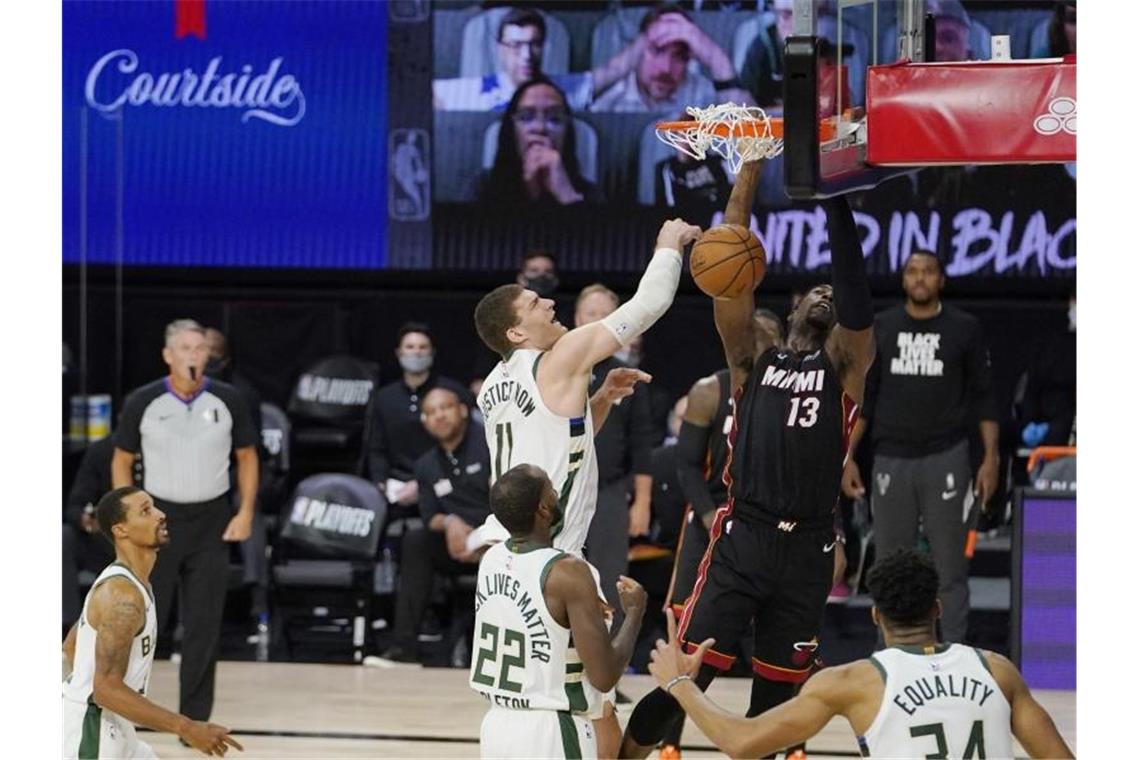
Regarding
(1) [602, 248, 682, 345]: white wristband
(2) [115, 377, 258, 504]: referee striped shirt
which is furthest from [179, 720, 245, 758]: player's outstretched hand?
(2) [115, 377, 258, 504]: referee striped shirt

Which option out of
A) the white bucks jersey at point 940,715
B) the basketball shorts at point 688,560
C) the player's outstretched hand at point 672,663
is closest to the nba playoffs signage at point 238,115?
the basketball shorts at point 688,560

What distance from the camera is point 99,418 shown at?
422 inches

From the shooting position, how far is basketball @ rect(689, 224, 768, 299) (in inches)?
226

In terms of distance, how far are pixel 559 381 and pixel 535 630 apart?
978 millimetres

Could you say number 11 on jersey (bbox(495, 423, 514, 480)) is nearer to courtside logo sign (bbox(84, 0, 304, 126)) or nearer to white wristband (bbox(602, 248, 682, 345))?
white wristband (bbox(602, 248, 682, 345))

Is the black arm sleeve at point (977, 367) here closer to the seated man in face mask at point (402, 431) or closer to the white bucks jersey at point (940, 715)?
the seated man in face mask at point (402, 431)

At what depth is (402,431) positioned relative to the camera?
995 cm

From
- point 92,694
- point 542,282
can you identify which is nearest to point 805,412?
point 92,694

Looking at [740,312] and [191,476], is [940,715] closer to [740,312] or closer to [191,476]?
[740,312]

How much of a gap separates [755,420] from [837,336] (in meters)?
0.35

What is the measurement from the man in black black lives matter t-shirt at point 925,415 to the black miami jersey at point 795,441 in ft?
8.55

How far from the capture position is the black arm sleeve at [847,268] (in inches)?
219

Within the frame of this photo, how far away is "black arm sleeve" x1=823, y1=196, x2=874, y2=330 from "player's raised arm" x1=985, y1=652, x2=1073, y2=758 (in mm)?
1532
